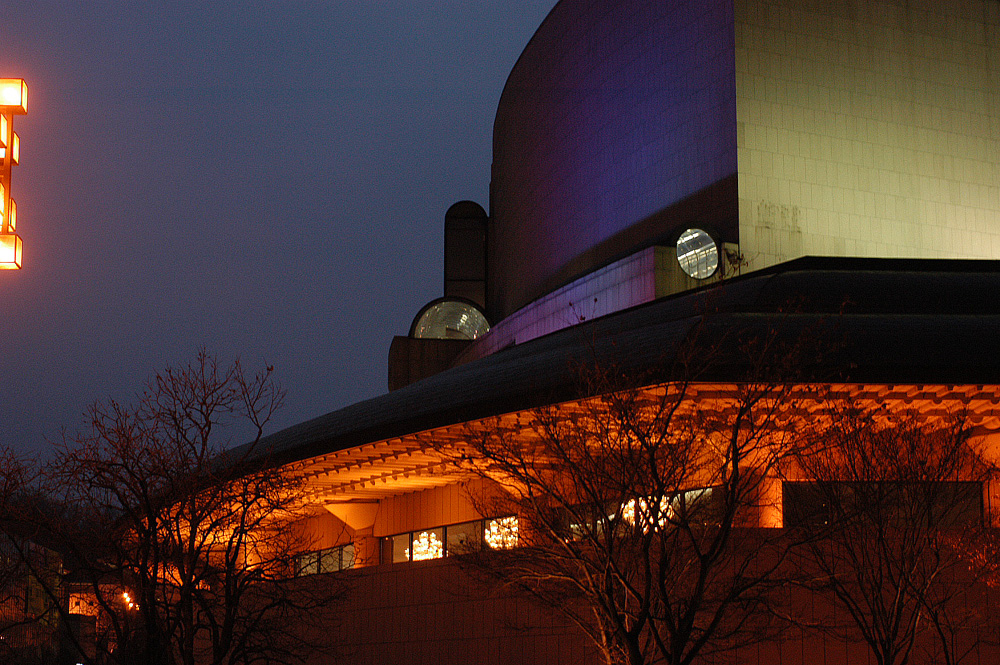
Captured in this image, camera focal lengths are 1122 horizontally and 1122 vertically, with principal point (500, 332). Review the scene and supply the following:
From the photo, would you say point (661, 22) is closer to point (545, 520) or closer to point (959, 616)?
point (959, 616)

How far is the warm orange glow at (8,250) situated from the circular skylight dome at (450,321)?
47229 millimetres

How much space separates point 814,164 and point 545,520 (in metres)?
20.9

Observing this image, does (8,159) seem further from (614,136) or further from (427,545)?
(614,136)

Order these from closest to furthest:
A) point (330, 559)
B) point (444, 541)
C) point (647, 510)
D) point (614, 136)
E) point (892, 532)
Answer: point (647, 510) → point (892, 532) → point (444, 541) → point (330, 559) → point (614, 136)

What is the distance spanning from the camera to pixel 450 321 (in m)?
56.5

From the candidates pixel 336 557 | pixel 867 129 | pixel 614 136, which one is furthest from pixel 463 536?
pixel 867 129

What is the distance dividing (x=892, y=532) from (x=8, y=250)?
1739 cm

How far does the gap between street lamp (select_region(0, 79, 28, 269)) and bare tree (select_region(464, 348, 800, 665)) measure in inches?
340

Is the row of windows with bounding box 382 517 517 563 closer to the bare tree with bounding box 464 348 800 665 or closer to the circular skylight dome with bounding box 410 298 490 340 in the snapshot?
the bare tree with bounding box 464 348 800 665

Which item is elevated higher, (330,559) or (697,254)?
(697,254)

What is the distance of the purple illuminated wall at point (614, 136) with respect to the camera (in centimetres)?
3412

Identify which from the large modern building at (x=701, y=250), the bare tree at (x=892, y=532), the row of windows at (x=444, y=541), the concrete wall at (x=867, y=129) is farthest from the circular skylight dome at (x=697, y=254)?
the bare tree at (x=892, y=532)

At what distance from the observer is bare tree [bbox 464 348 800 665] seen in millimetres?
15133

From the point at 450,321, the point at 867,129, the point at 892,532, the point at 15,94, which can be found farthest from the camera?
the point at 450,321
